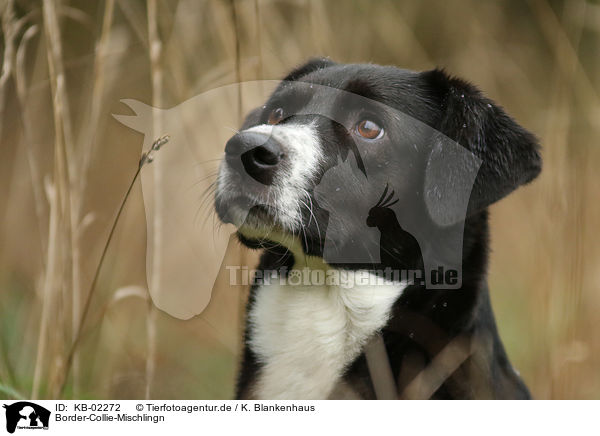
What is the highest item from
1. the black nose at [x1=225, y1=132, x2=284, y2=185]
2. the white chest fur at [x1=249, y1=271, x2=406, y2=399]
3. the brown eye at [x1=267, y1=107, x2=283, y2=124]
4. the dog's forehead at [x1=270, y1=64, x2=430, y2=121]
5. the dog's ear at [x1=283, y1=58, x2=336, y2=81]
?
the dog's ear at [x1=283, y1=58, x2=336, y2=81]

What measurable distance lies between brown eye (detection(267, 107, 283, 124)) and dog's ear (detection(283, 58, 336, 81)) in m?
0.30

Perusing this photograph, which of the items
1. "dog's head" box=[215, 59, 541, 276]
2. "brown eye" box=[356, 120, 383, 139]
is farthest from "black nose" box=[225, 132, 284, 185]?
"brown eye" box=[356, 120, 383, 139]

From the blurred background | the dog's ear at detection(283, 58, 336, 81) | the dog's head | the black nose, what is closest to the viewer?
the black nose

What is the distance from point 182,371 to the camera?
333 cm

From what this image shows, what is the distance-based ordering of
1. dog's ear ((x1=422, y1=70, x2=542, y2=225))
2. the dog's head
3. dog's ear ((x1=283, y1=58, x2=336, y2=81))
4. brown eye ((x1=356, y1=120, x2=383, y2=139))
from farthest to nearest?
dog's ear ((x1=283, y1=58, x2=336, y2=81))
brown eye ((x1=356, y1=120, x2=383, y2=139))
dog's ear ((x1=422, y1=70, x2=542, y2=225))
the dog's head

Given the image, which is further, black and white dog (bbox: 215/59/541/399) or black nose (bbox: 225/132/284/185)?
black and white dog (bbox: 215/59/541/399)

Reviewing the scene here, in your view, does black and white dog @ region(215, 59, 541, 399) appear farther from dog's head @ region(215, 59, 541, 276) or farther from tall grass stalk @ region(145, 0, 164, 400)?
tall grass stalk @ region(145, 0, 164, 400)

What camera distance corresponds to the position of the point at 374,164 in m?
2.45

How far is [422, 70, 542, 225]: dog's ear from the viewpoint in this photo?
2346 mm

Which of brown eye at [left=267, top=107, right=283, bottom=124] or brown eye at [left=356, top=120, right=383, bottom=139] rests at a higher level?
brown eye at [left=267, top=107, right=283, bottom=124]
